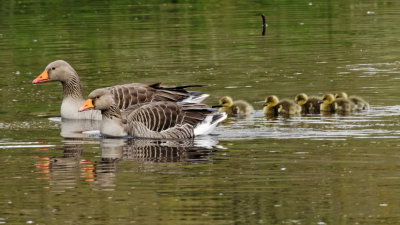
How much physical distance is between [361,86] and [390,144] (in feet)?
17.9

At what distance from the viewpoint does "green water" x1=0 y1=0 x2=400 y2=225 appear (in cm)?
1004

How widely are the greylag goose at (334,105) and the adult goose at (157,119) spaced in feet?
8.33

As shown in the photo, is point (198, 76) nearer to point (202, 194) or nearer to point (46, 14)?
point (202, 194)

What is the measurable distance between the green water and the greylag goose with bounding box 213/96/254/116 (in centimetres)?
23

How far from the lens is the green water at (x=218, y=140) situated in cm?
1004

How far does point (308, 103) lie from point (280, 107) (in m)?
0.64

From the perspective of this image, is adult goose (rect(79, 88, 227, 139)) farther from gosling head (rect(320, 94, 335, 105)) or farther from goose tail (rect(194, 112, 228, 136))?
gosling head (rect(320, 94, 335, 105))

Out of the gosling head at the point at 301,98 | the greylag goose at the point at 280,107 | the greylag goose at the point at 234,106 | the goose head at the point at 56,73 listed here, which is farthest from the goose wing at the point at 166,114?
the goose head at the point at 56,73

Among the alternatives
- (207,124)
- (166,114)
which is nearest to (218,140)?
(207,124)

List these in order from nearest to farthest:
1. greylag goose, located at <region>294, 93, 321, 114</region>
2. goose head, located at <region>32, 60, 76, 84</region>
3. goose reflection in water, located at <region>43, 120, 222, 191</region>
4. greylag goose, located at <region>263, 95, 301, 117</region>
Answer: goose reflection in water, located at <region>43, 120, 222, 191</region> → greylag goose, located at <region>263, 95, 301, 117</region> → greylag goose, located at <region>294, 93, 321, 114</region> → goose head, located at <region>32, 60, 76, 84</region>

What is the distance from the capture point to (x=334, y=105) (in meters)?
16.4

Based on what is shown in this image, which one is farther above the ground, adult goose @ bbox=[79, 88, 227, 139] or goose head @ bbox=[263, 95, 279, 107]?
goose head @ bbox=[263, 95, 279, 107]

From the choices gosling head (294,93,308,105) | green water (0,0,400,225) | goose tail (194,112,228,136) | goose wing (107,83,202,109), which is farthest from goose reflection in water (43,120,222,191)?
gosling head (294,93,308,105)

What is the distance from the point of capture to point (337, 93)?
1709 centimetres
